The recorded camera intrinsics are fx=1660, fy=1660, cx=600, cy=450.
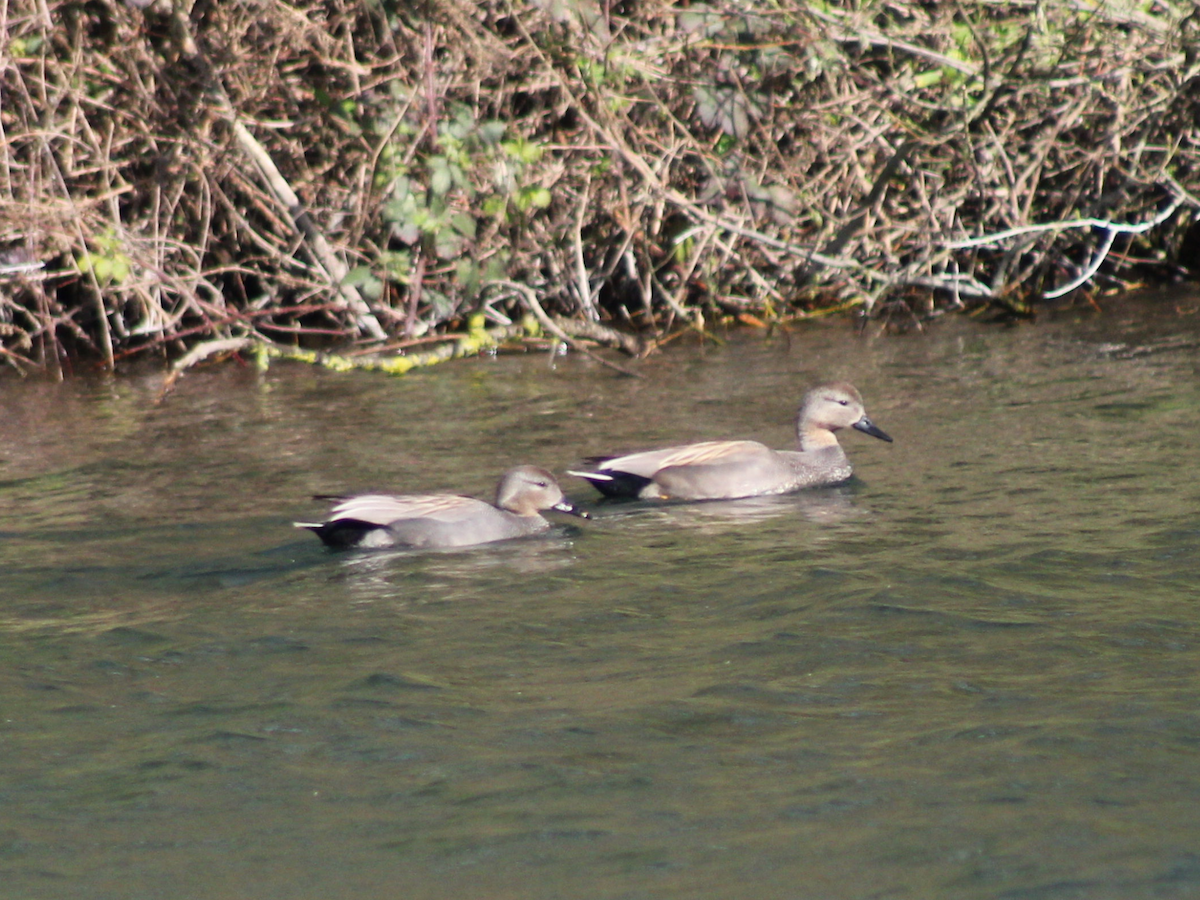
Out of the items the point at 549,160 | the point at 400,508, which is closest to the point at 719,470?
the point at 400,508

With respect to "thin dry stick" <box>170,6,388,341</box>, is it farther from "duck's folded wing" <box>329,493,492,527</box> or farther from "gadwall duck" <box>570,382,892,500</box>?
"duck's folded wing" <box>329,493,492,527</box>

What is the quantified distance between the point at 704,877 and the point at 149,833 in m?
1.44

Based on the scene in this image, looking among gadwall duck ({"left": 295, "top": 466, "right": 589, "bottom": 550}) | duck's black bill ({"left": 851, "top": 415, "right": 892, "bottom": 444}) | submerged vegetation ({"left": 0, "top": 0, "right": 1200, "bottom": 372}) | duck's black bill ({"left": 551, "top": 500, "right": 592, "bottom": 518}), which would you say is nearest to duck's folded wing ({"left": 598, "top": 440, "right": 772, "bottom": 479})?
duck's black bill ({"left": 551, "top": 500, "right": 592, "bottom": 518})

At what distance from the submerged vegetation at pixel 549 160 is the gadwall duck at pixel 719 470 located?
3830mm

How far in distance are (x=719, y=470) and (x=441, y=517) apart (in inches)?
64.5

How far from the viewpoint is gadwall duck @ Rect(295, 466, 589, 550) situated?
7008 mm

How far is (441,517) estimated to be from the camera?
23.4 feet

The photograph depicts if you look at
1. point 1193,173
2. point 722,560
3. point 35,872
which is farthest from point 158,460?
point 1193,173

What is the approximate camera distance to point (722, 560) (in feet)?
22.1

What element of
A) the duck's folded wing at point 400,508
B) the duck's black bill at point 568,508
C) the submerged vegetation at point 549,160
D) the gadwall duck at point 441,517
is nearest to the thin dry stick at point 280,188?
the submerged vegetation at point 549,160

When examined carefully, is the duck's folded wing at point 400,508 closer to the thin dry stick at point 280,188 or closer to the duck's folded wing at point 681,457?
the duck's folded wing at point 681,457

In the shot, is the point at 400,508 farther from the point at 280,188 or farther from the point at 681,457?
the point at 280,188

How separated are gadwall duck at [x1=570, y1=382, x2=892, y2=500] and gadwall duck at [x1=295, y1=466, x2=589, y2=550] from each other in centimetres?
50

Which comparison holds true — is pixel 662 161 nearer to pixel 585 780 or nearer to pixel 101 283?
pixel 101 283
